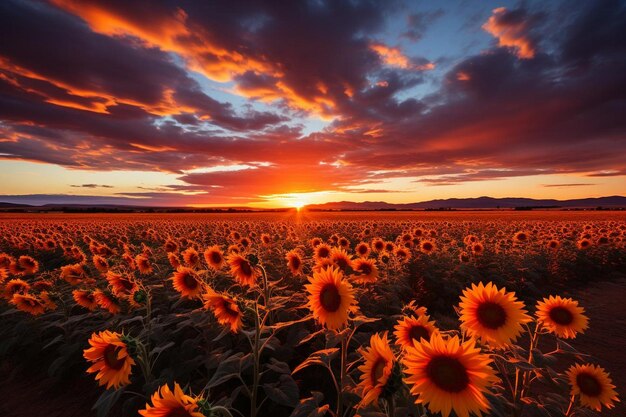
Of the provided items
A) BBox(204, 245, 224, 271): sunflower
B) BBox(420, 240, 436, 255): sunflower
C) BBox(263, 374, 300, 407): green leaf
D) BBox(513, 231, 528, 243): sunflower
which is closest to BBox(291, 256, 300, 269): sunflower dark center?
BBox(204, 245, 224, 271): sunflower

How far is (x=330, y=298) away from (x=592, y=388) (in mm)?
3163

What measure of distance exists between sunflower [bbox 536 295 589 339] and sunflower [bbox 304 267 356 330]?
8.23 feet

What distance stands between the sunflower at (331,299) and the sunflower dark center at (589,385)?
285 cm

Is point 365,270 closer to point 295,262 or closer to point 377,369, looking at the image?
point 295,262

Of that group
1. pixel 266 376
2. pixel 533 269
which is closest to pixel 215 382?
pixel 266 376

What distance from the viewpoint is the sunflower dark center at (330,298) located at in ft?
10.7

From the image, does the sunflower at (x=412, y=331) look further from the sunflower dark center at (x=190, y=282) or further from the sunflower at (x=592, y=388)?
the sunflower dark center at (x=190, y=282)

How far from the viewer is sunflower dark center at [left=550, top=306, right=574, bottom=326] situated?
13.2ft

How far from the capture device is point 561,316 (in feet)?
13.3

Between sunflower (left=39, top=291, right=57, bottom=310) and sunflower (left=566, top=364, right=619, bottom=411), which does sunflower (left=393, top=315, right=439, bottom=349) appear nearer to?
sunflower (left=566, top=364, right=619, bottom=411)

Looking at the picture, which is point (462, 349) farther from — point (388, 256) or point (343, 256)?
point (388, 256)

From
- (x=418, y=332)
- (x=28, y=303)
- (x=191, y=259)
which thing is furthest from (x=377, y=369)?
(x=28, y=303)

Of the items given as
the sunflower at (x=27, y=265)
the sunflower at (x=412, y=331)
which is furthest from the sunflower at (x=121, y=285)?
the sunflower at (x=27, y=265)

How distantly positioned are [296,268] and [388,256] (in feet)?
11.8
